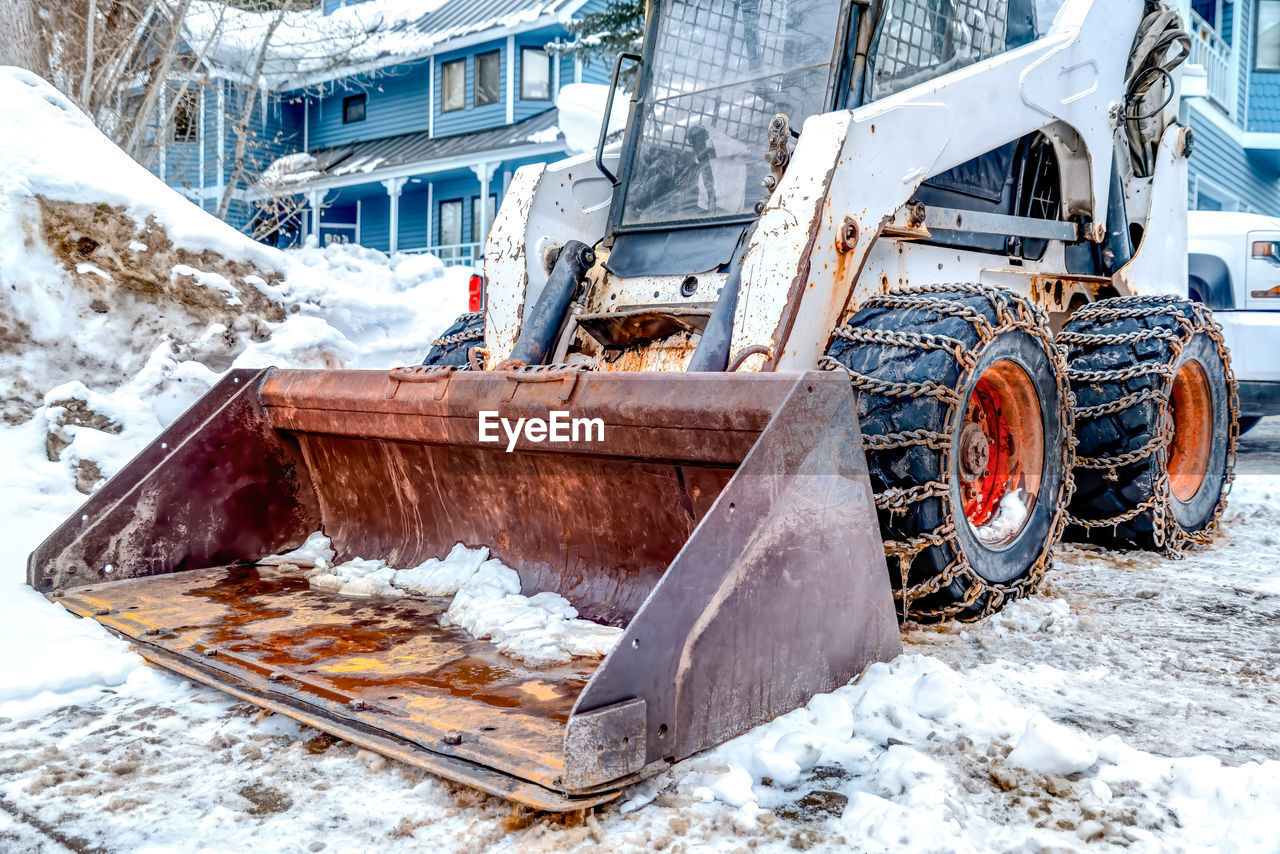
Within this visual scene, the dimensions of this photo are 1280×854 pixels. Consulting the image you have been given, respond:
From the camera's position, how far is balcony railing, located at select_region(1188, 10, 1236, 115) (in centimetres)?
1614

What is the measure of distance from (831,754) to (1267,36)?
70.0 ft

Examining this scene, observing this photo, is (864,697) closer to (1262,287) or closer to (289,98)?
(1262,287)

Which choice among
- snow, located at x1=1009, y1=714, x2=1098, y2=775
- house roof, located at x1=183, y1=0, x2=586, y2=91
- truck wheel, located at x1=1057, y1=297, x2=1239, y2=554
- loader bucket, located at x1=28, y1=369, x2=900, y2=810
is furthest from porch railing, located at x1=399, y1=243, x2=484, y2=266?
snow, located at x1=1009, y1=714, x2=1098, y2=775

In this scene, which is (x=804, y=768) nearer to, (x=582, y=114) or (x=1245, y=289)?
(x=582, y=114)

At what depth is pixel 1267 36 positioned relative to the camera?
19.2m

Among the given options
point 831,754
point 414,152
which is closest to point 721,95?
point 831,754

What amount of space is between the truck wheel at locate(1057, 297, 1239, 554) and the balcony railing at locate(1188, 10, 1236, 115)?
12.7 metres

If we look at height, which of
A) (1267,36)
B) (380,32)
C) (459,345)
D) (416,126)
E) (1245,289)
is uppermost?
(380,32)

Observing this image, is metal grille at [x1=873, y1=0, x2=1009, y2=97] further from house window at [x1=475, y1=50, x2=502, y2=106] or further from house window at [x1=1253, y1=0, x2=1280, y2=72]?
house window at [x1=475, y1=50, x2=502, y2=106]

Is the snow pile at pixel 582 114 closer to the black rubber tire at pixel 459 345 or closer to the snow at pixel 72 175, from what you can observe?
the snow at pixel 72 175

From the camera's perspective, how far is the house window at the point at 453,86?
72.6 ft

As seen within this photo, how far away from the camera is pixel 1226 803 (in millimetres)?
2039

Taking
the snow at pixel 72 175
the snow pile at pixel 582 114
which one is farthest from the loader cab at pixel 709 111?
the snow at pixel 72 175

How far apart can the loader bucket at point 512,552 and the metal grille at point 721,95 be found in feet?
4.33
